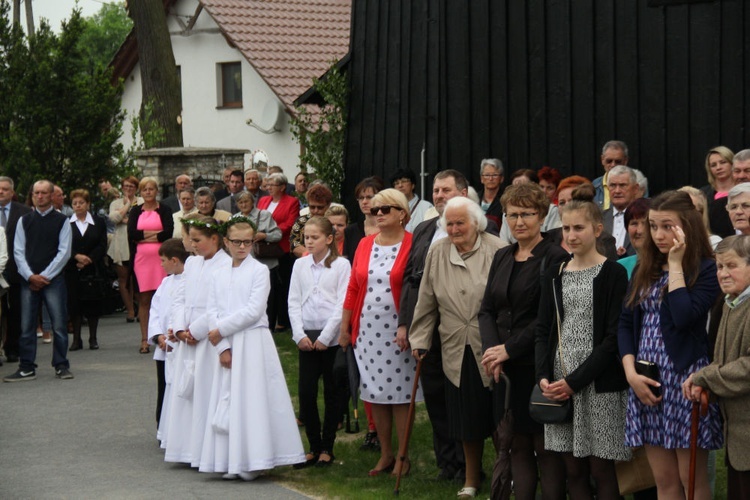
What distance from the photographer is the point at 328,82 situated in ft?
55.9

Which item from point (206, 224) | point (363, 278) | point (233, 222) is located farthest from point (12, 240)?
point (363, 278)

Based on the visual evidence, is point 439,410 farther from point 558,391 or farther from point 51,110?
point 51,110

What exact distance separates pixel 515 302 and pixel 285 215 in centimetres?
852

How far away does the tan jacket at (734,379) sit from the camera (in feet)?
20.6

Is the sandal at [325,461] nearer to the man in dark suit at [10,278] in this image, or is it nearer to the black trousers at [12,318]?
the man in dark suit at [10,278]

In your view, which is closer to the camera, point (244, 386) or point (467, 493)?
point (467, 493)

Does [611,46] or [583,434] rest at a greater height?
[611,46]

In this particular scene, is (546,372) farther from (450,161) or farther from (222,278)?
(450,161)

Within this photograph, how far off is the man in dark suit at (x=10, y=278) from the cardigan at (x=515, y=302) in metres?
8.37

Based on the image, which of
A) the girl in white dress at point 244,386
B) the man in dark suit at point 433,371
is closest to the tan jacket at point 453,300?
the man in dark suit at point 433,371

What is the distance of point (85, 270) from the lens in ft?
53.9

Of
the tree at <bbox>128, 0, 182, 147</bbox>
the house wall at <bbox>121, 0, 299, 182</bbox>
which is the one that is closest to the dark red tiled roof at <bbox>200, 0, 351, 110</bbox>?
the house wall at <bbox>121, 0, 299, 182</bbox>

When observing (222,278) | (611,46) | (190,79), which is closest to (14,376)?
(222,278)

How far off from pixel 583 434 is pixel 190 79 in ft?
106
